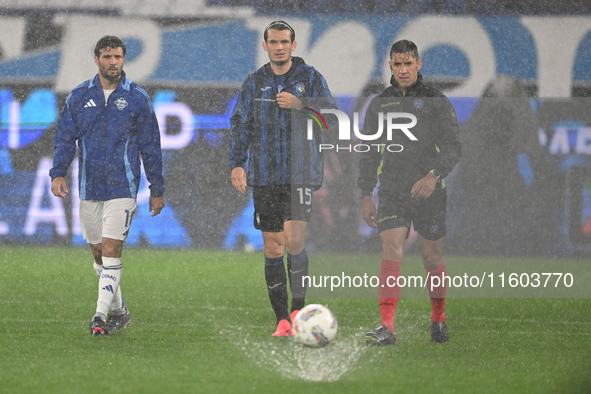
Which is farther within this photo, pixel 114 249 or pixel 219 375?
pixel 114 249

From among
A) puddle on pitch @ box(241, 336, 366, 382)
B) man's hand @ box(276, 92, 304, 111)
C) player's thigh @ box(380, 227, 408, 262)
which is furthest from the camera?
man's hand @ box(276, 92, 304, 111)

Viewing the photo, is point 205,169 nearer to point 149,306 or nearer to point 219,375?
point 149,306

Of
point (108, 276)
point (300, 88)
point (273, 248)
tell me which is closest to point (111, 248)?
point (108, 276)

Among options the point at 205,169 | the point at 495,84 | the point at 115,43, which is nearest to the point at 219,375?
the point at 115,43

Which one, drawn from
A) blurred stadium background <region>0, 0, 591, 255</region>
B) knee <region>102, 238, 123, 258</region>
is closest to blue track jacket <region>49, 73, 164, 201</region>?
knee <region>102, 238, 123, 258</region>

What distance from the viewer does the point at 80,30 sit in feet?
52.6


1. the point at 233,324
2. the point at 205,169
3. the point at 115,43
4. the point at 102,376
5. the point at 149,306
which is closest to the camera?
the point at 102,376

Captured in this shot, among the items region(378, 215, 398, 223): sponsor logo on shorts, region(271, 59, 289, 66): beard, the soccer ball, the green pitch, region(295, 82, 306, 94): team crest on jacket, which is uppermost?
region(271, 59, 289, 66): beard

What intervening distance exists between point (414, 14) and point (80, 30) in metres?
5.48

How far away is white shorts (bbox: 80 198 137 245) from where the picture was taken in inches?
274

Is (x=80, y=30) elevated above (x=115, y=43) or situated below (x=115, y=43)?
above

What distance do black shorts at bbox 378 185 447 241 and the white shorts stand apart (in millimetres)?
1828

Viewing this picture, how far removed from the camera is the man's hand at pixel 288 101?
6.84m

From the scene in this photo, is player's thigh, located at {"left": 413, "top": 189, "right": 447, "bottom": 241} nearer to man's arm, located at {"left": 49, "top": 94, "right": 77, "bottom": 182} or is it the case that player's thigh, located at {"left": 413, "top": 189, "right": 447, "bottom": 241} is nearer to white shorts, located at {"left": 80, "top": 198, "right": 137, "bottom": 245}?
white shorts, located at {"left": 80, "top": 198, "right": 137, "bottom": 245}
